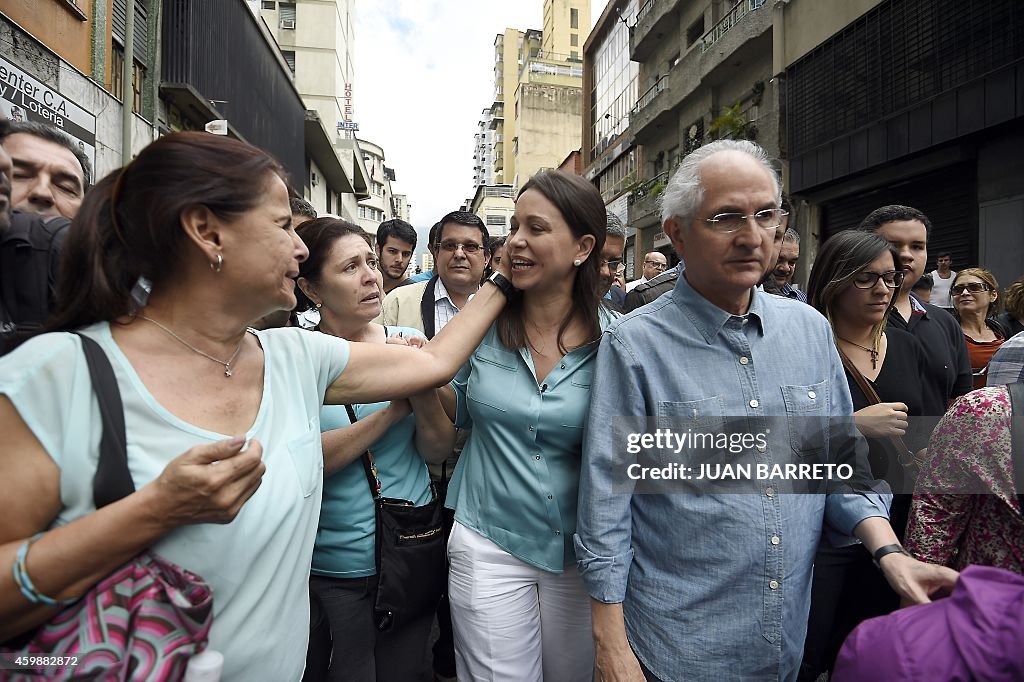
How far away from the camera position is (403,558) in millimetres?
2139

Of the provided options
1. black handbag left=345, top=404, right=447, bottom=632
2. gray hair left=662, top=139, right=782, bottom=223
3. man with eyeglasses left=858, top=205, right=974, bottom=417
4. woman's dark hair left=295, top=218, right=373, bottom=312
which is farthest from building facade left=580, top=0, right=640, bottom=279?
black handbag left=345, top=404, right=447, bottom=632

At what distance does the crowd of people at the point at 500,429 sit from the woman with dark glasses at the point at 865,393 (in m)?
0.01

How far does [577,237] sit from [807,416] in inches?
40.6

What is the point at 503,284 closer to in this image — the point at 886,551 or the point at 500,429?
the point at 500,429

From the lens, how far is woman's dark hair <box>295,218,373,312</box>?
2438mm

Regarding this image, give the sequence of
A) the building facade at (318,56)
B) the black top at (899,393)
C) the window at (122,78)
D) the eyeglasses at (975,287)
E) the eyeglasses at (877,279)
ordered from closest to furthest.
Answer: the black top at (899,393) < the eyeglasses at (877,279) < the eyeglasses at (975,287) < the window at (122,78) < the building facade at (318,56)

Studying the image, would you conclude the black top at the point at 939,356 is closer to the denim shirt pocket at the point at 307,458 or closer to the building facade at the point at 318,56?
the denim shirt pocket at the point at 307,458

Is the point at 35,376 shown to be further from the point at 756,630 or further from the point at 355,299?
the point at 756,630

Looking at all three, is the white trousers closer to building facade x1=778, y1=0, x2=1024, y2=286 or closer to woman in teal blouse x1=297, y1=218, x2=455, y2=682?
woman in teal blouse x1=297, y1=218, x2=455, y2=682

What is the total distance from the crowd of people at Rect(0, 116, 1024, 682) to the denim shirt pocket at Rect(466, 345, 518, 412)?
15 millimetres

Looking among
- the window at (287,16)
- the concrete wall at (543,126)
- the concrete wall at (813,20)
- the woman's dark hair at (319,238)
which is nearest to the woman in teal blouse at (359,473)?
the woman's dark hair at (319,238)

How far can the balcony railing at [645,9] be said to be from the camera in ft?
70.8

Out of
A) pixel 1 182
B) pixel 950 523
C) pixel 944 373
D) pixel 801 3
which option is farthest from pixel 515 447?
pixel 801 3

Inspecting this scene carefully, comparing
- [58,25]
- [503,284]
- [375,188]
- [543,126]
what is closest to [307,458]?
[503,284]
